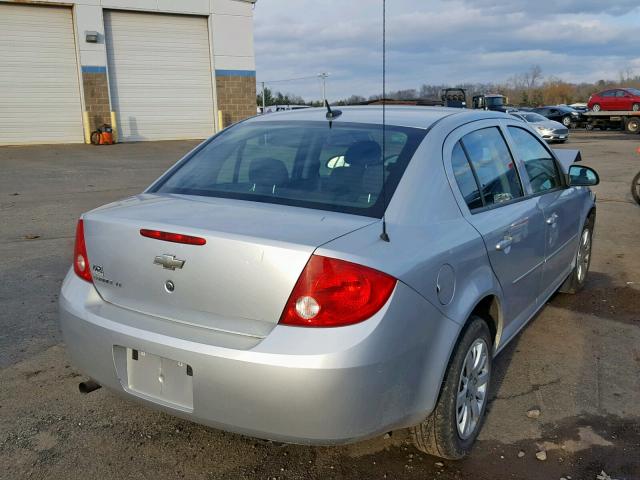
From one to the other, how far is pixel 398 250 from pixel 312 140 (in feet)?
3.57

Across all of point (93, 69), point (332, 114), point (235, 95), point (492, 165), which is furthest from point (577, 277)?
point (235, 95)

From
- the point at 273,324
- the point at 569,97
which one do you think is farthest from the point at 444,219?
the point at 569,97

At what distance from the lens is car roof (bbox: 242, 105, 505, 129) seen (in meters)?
3.20

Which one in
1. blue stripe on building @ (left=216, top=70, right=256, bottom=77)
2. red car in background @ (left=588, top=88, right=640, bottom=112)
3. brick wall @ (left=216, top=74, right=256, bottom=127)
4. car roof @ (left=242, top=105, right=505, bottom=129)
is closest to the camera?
car roof @ (left=242, top=105, right=505, bottom=129)

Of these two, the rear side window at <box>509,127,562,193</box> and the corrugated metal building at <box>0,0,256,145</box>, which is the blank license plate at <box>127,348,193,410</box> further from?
the corrugated metal building at <box>0,0,256,145</box>

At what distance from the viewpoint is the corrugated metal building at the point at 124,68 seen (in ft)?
65.3

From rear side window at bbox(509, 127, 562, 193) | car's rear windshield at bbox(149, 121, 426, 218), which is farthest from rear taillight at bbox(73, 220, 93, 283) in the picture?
rear side window at bbox(509, 127, 562, 193)

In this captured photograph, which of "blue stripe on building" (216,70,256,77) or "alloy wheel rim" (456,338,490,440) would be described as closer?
"alloy wheel rim" (456,338,490,440)

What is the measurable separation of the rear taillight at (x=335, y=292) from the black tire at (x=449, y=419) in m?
0.67

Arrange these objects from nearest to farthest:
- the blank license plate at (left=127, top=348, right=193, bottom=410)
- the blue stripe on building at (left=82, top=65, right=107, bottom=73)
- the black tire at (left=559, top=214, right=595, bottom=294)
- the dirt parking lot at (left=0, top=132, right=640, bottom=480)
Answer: the blank license plate at (left=127, top=348, right=193, bottom=410), the dirt parking lot at (left=0, top=132, right=640, bottom=480), the black tire at (left=559, top=214, right=595, bottom=294), the blue stripe on building at (left=82, top=65, right=107, bottom=73)

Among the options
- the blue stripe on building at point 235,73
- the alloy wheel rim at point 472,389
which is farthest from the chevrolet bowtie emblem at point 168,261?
the blue stripe on building at point 235,73

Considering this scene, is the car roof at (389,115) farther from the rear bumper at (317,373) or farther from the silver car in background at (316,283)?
the rear bumper at (317,373)

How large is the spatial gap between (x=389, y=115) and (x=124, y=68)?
66.7ft

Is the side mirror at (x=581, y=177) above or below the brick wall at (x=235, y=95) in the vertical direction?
below
